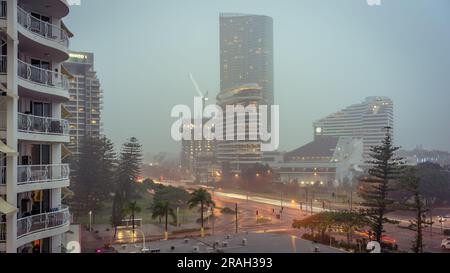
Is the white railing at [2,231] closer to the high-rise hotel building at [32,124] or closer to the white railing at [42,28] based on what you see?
the high-rise hotel building at [32,124]

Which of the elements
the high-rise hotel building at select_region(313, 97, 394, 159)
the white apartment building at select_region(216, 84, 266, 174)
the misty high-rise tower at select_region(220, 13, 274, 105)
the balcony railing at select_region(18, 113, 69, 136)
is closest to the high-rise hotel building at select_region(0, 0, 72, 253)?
the balcony railing at select_region(18, 113, 69, 136)

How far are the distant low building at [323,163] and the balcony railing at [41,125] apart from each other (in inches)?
649

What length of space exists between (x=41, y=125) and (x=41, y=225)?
1124 millimetres

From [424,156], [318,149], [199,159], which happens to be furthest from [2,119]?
[318,149]

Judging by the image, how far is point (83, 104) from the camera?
14.4 meters

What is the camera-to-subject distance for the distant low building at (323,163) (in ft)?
69.5

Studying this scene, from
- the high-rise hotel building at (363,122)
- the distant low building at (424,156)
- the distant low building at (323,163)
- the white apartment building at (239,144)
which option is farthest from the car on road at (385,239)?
the white apartment building at (239,144)

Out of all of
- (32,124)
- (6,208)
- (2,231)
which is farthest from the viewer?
(32,124)

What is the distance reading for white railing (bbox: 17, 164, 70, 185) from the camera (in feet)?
13.6

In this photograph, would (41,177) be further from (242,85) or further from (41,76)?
(242,85)

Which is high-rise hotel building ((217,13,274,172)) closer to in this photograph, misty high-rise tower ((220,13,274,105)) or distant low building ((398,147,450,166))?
misty high-rise tower ((220,13,274,105))

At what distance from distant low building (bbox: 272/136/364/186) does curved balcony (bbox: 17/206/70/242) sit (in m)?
16.6

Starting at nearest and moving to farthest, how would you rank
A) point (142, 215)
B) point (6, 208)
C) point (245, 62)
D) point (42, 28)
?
point (6, 208), point (42, 28), point (142, 215), point (245, 62)
